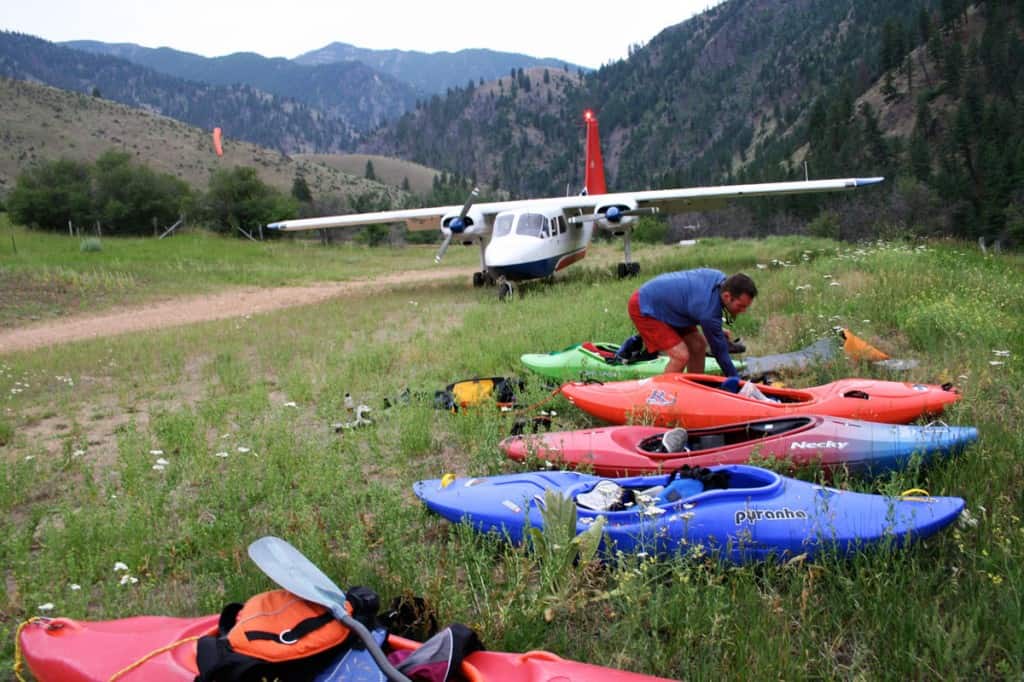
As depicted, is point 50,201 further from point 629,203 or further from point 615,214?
point 629,203

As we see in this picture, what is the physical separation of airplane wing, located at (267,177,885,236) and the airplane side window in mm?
689

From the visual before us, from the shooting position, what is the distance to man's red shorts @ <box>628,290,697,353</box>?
724 centimetres

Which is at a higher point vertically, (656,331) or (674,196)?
(674,196)

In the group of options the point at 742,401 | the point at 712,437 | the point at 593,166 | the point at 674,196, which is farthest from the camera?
the point at 593,166

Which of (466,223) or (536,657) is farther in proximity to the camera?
(466,223)

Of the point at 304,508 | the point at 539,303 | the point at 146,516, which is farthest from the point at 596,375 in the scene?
the point at 539,303

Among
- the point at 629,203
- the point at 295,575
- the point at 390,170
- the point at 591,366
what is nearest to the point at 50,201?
the point at 629,203

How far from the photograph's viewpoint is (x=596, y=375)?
7453mm

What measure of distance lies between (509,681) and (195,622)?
4.97 ft

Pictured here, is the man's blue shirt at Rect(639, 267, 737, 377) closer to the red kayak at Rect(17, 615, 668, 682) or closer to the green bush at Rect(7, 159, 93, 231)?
the red kayak at Rect(17, 615, 668, 682)

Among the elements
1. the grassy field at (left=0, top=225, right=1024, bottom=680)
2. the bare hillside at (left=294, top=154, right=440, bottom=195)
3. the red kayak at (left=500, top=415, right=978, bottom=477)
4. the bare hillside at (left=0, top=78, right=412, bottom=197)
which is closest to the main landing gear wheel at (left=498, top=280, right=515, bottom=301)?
the grassy field at (left=0, top=225, right=1024, bottom=680)

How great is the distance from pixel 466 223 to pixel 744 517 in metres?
16.4

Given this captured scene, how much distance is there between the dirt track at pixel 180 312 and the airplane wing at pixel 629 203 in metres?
2.34

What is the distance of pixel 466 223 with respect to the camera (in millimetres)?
19109
